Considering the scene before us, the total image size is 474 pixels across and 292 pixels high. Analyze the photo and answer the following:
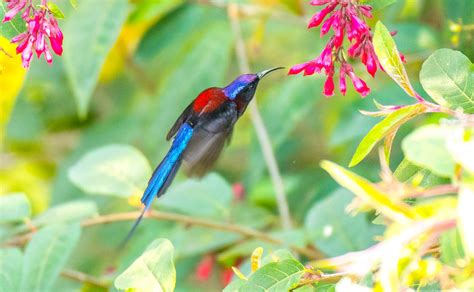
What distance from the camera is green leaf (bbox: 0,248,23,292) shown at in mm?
1724

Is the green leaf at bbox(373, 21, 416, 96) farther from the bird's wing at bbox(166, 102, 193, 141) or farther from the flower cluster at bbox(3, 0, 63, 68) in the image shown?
the bird's wing at bbox(166, 102, 193, 141)

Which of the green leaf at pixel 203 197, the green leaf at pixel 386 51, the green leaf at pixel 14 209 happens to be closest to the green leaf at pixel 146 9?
the green leaf at pixel 203 197

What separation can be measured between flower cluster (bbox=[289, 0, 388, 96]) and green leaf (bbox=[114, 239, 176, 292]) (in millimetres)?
382

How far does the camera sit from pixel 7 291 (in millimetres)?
1694

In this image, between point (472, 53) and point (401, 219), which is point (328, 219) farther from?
point (401, 219)

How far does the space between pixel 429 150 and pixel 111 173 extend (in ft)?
4.39

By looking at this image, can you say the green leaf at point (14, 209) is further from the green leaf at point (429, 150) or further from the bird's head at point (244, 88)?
the green leaf at point (429, 150)

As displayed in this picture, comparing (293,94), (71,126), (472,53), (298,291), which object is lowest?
(71,126)

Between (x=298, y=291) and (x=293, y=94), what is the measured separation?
4.70 ft

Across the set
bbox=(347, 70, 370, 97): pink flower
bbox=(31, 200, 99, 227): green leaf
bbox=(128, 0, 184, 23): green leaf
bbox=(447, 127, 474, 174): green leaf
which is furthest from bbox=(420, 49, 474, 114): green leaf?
bbox=(128, 0, 184, 23): green leaf

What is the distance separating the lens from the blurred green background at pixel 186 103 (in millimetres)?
2293

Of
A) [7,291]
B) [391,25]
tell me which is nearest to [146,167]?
[7,291]

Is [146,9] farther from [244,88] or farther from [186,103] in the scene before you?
[244,88]

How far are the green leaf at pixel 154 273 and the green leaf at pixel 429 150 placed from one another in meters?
0.49
